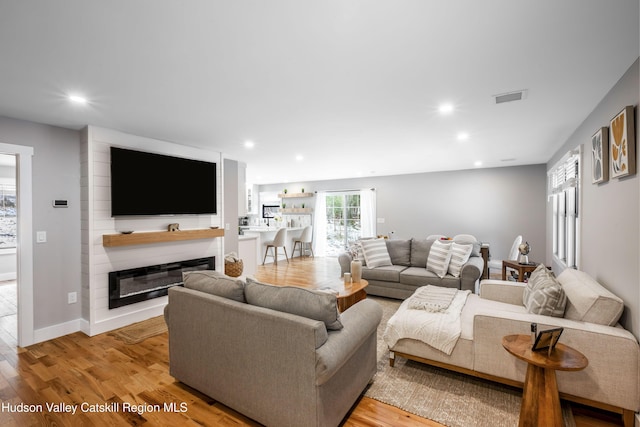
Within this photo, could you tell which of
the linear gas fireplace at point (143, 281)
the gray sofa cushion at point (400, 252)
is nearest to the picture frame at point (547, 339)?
the gray sofa cushion at point (400, 252)

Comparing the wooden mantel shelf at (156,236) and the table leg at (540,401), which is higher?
the wooden mantel shelf at (156,236)

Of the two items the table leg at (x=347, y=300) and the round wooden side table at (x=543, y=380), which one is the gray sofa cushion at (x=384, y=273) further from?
the round wooden side table at (x=543, y=380)

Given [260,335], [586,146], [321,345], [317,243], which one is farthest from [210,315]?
[317,243]

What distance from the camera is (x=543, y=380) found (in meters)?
1.68

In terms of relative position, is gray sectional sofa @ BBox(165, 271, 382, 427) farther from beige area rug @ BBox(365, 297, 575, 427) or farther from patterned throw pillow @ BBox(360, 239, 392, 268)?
patterned throw pillow @ BBox(360, 239, 392, 268)

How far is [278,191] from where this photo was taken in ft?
32.3

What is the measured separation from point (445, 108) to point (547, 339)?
6.65 feet

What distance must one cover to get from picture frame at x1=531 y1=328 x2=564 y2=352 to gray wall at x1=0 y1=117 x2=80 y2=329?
4.41 metres

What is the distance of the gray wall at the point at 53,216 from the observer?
10.1ft

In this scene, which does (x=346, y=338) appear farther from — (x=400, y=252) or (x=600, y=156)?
(x=400, y=252)

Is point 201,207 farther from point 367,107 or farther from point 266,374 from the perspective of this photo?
point 266,374

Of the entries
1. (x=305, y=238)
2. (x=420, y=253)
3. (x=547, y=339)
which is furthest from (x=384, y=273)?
(x=305, y=238)

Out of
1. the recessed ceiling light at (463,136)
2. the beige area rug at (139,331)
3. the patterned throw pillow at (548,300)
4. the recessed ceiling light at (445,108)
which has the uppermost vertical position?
the recessed ceiling light at (445,108)

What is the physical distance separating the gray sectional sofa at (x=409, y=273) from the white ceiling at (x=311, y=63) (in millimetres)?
1968
